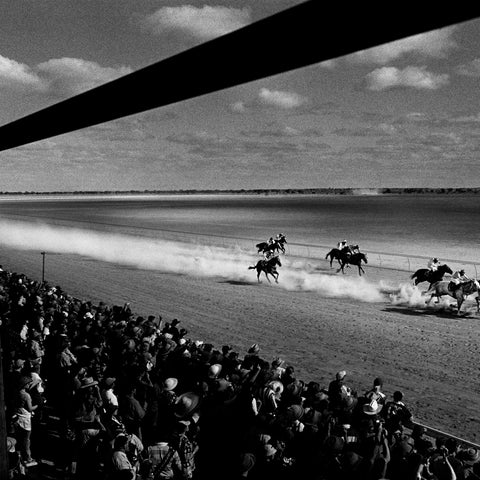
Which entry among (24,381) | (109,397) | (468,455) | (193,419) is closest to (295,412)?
(193,419)

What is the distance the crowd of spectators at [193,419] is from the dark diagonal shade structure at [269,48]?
4798mm

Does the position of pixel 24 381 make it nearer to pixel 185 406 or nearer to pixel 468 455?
pixel 185 406

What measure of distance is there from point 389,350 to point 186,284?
10938mm

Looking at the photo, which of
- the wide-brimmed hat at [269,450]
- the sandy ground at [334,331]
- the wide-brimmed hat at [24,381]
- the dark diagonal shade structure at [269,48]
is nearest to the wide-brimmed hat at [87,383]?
the wide-brimmed hat at [24,381]

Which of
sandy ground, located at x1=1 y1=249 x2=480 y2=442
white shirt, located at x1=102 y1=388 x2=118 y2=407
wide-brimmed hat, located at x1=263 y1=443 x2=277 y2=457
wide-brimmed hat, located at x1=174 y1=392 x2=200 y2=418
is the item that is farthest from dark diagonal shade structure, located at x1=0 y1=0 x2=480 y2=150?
sandy ground, located at x1=1 y1=249 x2=480 y2=442

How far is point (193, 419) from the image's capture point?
231 inches

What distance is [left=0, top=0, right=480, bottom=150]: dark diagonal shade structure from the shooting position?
1.45ft

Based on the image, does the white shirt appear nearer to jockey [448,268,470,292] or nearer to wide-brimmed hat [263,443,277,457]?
wide-brimmed hat [263,443,277,457]

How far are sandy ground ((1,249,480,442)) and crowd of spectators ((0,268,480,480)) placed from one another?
3.02 m

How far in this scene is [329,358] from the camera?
11828 mm

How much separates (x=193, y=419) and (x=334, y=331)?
8924 mm

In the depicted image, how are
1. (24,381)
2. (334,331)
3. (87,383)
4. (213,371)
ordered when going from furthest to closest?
1. (334,331)
2. (213,371)
3. (24,381)
4. (87,383)

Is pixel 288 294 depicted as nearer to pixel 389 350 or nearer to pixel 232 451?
pixel 389 350

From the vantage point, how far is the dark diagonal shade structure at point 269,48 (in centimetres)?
44
